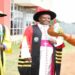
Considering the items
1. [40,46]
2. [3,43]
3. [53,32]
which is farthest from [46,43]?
[3,43]

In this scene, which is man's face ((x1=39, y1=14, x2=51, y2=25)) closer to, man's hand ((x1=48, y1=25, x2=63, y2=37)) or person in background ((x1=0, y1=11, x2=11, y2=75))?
man's hand ((x1=48, y1=25, x2=63, y2=37))

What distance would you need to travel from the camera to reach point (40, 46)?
495 cm

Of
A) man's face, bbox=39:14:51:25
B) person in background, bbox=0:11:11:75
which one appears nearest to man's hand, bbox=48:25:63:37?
man's face, bbox=39:14:51:25

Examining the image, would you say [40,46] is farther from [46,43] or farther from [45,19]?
[45,19]

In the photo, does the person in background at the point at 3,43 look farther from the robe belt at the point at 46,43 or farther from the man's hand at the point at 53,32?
the man's hand at the point at 53,32

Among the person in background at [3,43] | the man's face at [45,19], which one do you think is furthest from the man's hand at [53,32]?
the person in background at [3,43]

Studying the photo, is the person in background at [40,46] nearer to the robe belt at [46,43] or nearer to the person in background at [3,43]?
the robe belt at [46,43]

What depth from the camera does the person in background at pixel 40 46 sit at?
4.95m

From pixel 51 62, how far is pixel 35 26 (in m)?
0.61

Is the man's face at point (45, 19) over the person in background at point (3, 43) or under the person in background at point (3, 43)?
over

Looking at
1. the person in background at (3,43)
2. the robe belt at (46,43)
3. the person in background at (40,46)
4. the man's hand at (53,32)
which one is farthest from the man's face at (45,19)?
the person in background at (3,43)

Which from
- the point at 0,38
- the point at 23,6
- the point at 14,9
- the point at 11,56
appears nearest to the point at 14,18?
the point at 14,9

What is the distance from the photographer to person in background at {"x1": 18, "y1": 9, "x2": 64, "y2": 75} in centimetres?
495

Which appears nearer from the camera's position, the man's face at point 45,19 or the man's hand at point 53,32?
the man's hand at point 53,32
